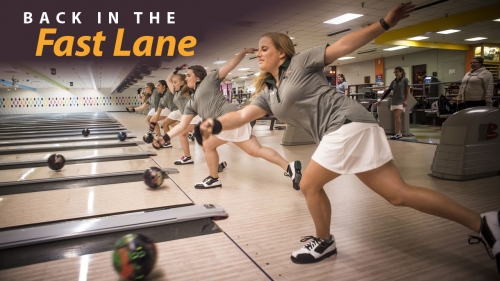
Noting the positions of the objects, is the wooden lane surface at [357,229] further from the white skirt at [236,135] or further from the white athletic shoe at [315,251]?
the white skirt at [236,135]

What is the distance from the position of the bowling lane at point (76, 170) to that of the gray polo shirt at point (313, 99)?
2982mm

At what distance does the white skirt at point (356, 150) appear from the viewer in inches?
60.7

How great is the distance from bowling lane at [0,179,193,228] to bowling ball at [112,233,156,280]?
1151 millimetres

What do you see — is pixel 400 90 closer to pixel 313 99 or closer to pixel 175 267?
pixel 313 99

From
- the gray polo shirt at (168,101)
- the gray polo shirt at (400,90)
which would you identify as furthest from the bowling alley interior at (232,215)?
the gray polo shirt at (168,101)

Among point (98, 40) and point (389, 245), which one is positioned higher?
point (98, 40)

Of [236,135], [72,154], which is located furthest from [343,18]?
[236,135]

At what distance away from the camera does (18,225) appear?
7.77 feet

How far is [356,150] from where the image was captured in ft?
5.08

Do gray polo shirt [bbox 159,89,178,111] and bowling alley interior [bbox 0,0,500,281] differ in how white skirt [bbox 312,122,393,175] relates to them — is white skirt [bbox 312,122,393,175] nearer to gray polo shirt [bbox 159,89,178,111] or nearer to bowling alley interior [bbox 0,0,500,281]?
bowling alley interior [bbox 0,0,500,281]

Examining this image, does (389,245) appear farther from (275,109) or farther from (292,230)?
(275,109)

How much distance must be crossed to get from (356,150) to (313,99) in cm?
32

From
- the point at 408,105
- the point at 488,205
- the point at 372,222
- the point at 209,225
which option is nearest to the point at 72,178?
the point at 209,225

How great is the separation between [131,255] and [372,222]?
4.88ft
